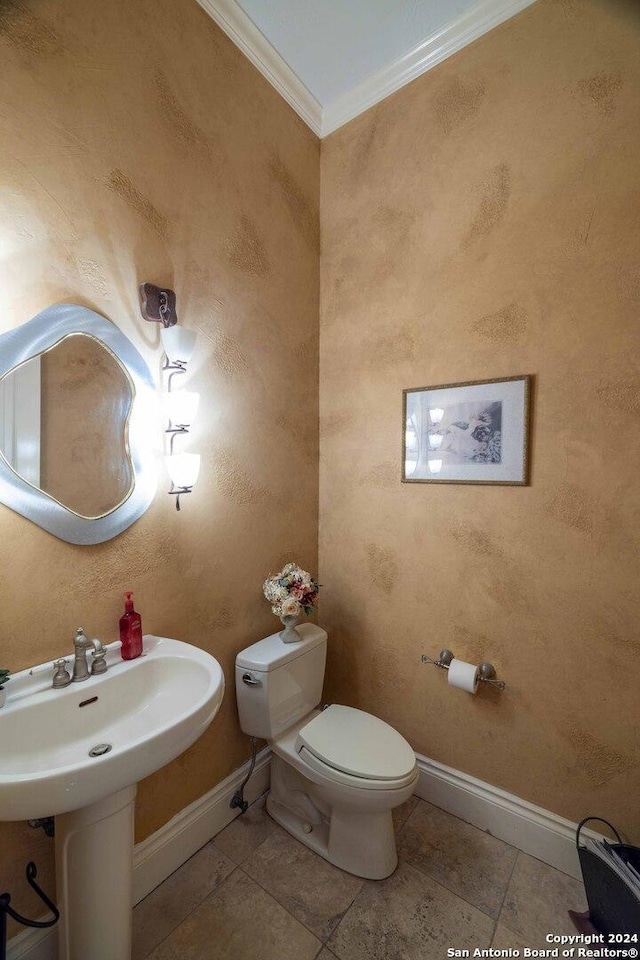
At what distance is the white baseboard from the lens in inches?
41.8

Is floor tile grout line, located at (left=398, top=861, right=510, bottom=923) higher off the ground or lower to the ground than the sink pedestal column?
lower

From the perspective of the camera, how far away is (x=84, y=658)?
3.59 feet

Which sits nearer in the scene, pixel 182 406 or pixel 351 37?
pixel 182 406

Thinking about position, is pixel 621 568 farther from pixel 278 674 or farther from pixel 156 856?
pixel 156 856

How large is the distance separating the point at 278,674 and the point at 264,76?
8.54 ft

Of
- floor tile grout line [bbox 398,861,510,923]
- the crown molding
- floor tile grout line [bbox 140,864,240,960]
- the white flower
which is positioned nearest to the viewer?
floor tile grout line [bbox 140,864,240,960]

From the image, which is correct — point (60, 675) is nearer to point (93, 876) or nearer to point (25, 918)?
point (93, 876)

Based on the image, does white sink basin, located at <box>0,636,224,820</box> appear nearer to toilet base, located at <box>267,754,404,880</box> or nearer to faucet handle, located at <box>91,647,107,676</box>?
faucet handle, located at <box>91,647,107,676</box>

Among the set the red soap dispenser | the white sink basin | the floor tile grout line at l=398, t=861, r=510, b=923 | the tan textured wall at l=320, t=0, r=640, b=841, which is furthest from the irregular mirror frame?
the floor tile grout line at l=398, t=861, r=510, b=923

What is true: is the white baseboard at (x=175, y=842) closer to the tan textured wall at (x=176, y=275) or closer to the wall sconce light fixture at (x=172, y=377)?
the tan textured wall at (x=176, y=275)

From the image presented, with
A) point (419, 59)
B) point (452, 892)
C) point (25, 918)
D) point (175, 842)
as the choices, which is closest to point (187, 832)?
point (175, 842)

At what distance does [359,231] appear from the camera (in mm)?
1889

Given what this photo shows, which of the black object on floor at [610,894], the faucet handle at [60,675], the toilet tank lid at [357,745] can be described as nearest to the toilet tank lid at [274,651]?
the toilet tank lid at [357,745]

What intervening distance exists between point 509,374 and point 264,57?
5.74ft
